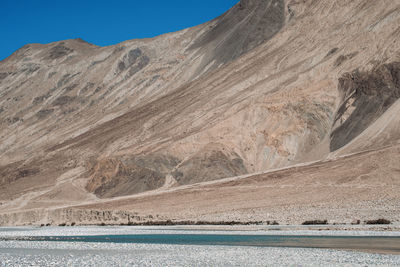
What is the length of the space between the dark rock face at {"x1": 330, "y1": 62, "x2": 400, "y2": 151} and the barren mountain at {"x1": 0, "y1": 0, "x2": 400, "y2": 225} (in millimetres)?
140

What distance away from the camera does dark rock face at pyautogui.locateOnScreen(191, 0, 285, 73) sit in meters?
87.2

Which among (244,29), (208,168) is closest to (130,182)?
(208,168)

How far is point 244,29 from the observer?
9200 centimetres

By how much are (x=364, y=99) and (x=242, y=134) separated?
1275 cm

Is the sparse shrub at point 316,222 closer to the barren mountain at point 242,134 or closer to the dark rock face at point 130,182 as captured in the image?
the barren mountain at point 242,134

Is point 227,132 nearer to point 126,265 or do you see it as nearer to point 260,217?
point 260,217

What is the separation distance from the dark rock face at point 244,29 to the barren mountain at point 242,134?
261mm

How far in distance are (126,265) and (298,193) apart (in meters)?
31.3

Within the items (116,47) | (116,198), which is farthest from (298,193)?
(116,47)

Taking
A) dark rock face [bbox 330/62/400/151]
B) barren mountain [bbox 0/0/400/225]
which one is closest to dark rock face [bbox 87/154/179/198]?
barren mountain [bbox 0/0/400/225]

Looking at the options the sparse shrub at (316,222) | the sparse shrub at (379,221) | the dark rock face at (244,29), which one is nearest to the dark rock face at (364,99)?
the sparse shrub at (316,222)

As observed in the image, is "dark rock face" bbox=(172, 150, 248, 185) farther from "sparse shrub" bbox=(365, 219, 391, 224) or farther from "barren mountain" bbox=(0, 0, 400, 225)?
"sparse shrub" bbox=(365, 219, 391, 224)

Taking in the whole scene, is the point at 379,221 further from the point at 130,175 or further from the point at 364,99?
the point at 130,175

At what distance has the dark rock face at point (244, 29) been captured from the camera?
8725 cm
